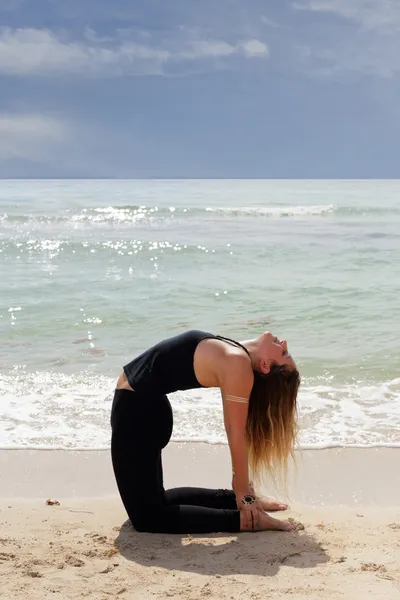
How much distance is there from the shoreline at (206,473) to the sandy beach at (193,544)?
12mm

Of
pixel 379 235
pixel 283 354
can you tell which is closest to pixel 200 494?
pixel 283 354

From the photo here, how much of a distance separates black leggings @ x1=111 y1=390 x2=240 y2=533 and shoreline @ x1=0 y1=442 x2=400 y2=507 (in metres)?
0.73

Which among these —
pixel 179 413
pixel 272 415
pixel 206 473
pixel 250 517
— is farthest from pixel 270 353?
pixel 179 413

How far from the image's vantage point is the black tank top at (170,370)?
3.78 metres

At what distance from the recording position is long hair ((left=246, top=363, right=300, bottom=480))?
377cm

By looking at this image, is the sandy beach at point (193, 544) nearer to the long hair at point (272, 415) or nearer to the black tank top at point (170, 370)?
the long hair at point (272, 415)

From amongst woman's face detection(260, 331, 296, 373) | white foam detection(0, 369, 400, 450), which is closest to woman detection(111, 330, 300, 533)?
woman's face detection(260, 331, 296, 373)

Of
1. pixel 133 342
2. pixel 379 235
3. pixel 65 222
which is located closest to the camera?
pixel 133 342

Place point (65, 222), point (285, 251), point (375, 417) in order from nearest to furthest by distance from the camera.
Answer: point (375, 417) → point (285, 251) → point (65, 222)

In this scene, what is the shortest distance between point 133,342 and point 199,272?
631 cm

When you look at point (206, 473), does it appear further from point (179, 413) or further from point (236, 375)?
point (236, 375)

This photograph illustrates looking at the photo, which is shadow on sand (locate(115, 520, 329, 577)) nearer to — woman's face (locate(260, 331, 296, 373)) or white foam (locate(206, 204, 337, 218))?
woman's face (locate(260, 331, 296, 373))

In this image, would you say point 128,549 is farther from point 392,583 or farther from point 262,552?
point 392,583

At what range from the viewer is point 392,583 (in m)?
3.24
